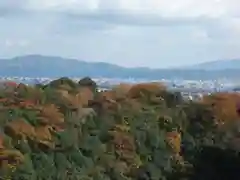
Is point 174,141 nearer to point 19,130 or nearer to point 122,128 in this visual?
point 122,128

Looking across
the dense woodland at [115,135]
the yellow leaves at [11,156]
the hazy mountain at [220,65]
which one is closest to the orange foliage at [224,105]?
the dense woodland at [115,135]

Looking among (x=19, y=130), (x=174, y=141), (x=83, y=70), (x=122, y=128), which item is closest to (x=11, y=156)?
(x=19, y=130)

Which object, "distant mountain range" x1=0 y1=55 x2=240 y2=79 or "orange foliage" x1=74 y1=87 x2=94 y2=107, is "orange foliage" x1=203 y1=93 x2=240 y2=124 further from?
"distant mountain range" x1=0 y1=55 x2=240 y2=79

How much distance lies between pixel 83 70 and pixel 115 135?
12370 centimetres

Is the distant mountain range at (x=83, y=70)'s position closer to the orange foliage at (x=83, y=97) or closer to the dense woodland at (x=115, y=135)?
the orange foliage at (x=83, y=97)

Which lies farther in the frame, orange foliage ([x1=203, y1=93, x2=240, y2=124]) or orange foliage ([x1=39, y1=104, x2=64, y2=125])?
orange foliage ([x1=203, y1=93, x2=240, y2=124])

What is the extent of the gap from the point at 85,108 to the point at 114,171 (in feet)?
14.1

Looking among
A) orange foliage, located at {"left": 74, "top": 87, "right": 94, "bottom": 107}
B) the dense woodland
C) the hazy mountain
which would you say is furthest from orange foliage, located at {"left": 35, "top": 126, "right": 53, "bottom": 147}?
the hazy mountain

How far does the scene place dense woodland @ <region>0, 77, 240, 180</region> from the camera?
28973 mm

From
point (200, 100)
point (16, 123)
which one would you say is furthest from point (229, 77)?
point (16, 123)

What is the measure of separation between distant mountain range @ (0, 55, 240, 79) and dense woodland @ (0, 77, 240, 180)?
10501 cm

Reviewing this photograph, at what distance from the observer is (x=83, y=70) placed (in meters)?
156

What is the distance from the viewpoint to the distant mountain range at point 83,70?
5748 inches

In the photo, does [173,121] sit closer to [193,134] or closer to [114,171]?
[193,134]
